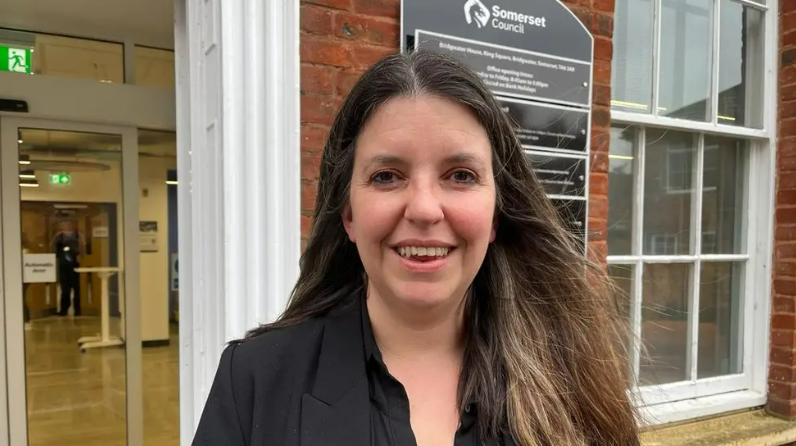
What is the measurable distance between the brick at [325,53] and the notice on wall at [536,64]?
0.24 metres

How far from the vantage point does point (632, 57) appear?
2848mm

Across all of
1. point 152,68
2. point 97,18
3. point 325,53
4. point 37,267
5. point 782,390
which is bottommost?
point 782,390

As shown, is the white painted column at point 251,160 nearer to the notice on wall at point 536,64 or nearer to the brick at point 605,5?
the notice on wall at point 536,64

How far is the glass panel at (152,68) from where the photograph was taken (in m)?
3.69

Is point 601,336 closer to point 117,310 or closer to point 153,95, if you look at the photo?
point 153,95

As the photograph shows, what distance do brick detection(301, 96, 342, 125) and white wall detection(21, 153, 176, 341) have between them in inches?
91.6

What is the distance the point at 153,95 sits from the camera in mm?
3514

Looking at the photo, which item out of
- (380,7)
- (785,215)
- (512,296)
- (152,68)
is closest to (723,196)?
(785,215)

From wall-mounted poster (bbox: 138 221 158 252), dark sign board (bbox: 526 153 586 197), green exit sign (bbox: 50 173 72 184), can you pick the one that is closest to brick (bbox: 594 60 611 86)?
dark sign board (bbox: 526 153 586 197)

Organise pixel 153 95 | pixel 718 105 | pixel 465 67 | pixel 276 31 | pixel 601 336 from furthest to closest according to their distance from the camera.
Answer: pixel 153 95 → pixel 718 105 → pixel 276 31 → pixel 601 336 → pixel 465 67

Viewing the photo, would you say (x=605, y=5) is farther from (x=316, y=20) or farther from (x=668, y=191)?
(x=316, y=20)

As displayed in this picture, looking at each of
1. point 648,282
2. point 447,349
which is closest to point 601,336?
point 447,349

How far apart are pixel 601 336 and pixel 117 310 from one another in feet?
11.8

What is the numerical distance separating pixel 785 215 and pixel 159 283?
7.50 m
